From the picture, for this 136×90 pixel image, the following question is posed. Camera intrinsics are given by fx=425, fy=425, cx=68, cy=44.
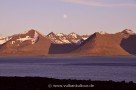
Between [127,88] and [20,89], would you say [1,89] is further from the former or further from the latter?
[127,88]

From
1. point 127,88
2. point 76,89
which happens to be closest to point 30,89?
point 76,89

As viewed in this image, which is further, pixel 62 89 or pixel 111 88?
pixel 111 88

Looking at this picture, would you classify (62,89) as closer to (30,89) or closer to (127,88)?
(30,89)

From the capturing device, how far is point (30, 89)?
33.3 m

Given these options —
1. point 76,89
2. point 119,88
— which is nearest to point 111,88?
point 119,88

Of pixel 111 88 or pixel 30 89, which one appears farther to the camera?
pixel 111 88

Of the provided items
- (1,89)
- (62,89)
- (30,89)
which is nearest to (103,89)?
(62,89)

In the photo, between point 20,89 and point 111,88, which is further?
point 111,88

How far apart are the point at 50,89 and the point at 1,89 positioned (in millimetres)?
3990

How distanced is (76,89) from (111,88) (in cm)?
373

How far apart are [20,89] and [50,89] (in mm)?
2414

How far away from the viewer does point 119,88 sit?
35.9 m

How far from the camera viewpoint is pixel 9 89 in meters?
34.2

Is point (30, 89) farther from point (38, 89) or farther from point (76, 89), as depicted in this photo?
point (76, 89)
